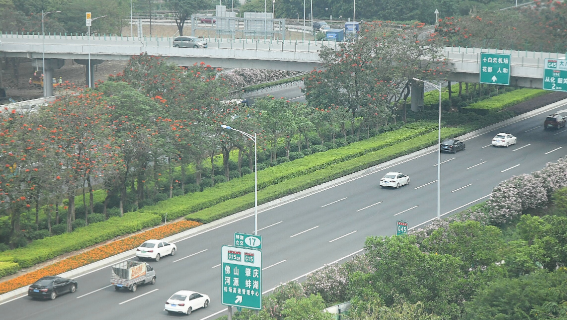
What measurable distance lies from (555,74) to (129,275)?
42582 mm

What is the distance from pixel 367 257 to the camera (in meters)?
43.9

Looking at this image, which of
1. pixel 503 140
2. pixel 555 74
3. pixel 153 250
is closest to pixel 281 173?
pixel 153 250

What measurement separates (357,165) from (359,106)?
436 inches

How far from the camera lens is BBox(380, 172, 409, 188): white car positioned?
218 ft

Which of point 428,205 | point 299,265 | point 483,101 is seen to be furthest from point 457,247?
point 483,101

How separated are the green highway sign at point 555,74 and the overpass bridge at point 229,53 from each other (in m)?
2.84

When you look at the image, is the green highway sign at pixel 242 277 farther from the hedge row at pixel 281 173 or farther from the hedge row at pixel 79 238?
the hedge row at pixel 281 173

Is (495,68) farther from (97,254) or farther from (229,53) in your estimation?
(97,254)

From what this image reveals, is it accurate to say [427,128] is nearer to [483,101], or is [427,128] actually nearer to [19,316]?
[483,101]

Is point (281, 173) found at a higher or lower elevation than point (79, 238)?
higher

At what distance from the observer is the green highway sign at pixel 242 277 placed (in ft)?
114

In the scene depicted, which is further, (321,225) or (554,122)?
(554,122)

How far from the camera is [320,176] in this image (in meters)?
68.0

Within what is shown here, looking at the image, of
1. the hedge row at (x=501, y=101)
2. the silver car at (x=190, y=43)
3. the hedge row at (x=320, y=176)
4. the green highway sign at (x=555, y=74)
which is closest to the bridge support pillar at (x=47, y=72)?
the silver car at (x=190, y=43)
